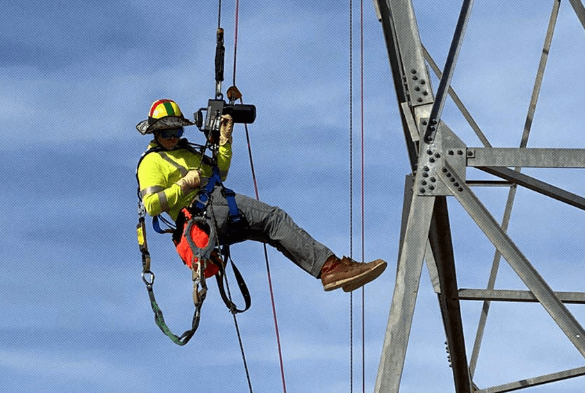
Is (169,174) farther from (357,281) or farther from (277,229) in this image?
(357,281)

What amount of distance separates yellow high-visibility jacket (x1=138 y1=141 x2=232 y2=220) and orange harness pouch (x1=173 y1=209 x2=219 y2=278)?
0.11m

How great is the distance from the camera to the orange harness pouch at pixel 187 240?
40.1ft

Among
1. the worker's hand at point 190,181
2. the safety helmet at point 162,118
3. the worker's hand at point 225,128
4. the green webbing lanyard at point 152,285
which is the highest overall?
the safety helmet at point 162,118

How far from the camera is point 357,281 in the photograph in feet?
39.7

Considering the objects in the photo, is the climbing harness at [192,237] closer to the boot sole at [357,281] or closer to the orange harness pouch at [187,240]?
the orange harness pouch at [187,240]

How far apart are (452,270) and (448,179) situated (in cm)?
268

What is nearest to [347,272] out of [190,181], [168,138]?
[190,181]

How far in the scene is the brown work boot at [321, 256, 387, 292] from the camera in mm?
11992

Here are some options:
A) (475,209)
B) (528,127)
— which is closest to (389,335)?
(475,209)

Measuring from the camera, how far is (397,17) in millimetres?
11062

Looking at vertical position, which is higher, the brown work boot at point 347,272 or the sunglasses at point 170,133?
the sunglasses at point 170,133

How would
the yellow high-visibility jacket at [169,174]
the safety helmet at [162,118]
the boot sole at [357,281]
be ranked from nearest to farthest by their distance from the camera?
the boot sole at [357,281] < the yellow high-visibility jacket at [169,174] < the safety helmet at [162,118]

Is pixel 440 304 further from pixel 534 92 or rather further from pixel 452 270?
pixel 534 92

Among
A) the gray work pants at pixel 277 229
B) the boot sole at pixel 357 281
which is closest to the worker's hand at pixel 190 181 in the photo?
the gray work pants at pixel 277 229
